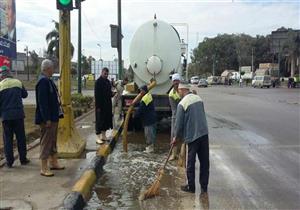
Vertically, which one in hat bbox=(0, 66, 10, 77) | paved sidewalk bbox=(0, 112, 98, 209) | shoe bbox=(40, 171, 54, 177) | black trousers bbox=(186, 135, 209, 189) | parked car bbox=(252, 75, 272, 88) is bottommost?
parked car bbox=(252, 75, 272, 88)

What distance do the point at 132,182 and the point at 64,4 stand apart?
3.78 metres

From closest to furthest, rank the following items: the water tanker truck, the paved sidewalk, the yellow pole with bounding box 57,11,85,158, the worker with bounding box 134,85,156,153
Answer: the paved sidewalk, the yellow pole with bounding box 57,11,85,158, the worker with bounding box 134,85,156,153, the water tanker truck

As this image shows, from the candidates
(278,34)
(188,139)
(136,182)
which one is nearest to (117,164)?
(136,182)

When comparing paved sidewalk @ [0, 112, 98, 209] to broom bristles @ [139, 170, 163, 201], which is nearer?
paved sidewalk @ [0, 112, 98, 209]

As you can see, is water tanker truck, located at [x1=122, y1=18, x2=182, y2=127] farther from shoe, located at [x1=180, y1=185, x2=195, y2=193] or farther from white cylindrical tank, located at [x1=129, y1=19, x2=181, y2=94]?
shoe, located at [x1=180, y1=185, x2=195, y2=193]

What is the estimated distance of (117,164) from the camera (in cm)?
986

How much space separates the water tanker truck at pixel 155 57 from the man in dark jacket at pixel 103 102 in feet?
8.14

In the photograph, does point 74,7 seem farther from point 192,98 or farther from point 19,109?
point 192,98

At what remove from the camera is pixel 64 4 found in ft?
31.3

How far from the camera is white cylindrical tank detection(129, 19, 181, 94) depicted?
47.6ft

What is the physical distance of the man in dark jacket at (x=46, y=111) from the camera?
787 centimetres

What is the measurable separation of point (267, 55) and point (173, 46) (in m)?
114

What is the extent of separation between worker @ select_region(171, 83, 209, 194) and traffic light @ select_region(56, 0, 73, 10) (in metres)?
3.43

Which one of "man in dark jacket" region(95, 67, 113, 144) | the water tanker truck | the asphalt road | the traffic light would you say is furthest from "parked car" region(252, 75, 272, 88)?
the traffic light
